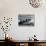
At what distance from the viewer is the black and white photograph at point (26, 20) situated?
363cm

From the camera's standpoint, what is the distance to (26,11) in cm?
364

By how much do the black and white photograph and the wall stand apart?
3.5 inches

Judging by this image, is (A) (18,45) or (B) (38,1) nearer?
(A) (18,45)

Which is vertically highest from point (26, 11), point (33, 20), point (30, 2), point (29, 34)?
point (30, 2)

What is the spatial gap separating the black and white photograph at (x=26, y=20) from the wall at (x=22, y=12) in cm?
9

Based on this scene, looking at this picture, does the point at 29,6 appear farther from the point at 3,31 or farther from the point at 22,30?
the point at 3,31

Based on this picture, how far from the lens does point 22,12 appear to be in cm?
365

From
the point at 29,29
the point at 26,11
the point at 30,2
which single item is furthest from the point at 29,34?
the point at 30,2

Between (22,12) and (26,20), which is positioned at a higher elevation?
(22,12)

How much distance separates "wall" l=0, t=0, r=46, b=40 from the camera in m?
3.62

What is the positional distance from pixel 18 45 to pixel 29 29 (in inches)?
25.5

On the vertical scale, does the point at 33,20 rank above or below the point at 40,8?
below

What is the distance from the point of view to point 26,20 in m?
3.65

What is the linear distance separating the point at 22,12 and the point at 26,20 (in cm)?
26
